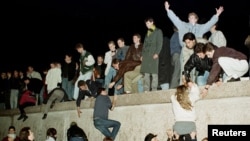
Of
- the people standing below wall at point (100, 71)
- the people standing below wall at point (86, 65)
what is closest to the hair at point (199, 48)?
the people standing below wall at point (100, 71)

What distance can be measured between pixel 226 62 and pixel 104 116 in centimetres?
360

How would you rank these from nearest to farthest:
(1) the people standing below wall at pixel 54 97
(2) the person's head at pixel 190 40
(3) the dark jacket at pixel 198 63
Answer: (3) the dark jacket at pixel 198 63, (2) the person's head at pixel 190 40, (1) the people standing below wall at pixel 54 97

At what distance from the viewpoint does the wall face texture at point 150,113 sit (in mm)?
6996

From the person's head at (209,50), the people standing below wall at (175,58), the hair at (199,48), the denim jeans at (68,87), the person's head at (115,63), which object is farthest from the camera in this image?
the denim jeans at (68,87)

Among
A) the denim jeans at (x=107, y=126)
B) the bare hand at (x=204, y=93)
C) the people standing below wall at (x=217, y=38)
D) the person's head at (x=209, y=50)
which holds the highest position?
the people standing below wall at (x=217, y=38)

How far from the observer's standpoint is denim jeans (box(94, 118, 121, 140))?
936 centimetres

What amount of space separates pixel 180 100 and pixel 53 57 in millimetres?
19197

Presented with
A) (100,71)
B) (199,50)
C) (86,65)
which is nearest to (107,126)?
(100,71)

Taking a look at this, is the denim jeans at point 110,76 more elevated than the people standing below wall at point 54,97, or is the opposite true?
the denim jeans at point 110,76

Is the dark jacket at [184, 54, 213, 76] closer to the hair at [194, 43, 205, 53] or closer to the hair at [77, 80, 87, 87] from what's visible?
the hair at [194, 43, 205, 53]

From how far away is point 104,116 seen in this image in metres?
9.38

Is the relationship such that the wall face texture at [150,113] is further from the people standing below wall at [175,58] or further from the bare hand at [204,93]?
the people standing below wall at [175,58]

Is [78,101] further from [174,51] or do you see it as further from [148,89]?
[174,51]

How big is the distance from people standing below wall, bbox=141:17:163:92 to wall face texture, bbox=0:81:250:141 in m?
0.36
